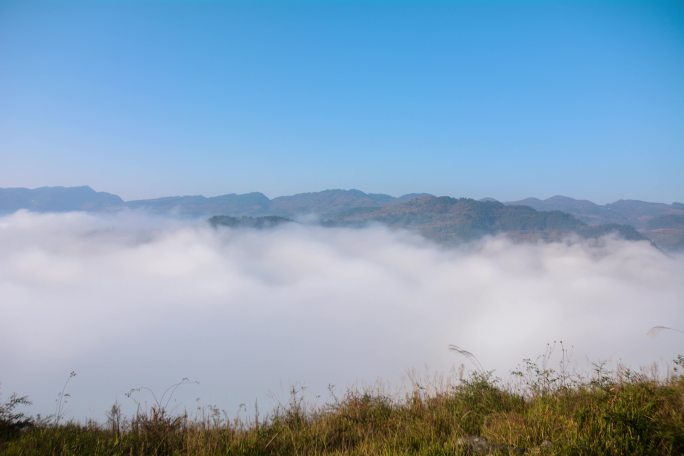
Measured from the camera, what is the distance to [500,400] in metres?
7.66

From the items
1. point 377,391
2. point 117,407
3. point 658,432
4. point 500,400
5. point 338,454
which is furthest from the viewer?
point 377,391

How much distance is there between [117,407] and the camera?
712 cm

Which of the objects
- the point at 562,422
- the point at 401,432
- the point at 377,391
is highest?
the point at 562,422

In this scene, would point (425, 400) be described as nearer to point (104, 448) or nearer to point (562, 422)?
point (562, 422)

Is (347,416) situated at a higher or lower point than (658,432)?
lower

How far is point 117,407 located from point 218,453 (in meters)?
2.89

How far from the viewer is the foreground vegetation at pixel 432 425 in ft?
16.2

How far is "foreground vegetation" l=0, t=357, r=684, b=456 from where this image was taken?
494 centimetres

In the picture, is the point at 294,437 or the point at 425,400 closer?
the point at 294,437

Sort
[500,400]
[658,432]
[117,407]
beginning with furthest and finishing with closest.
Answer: [500,400] < [117,407] < [658,432]

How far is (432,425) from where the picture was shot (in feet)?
20.2

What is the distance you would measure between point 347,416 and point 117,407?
4.30 metres

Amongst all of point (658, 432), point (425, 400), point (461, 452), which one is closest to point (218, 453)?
point (461, 452)

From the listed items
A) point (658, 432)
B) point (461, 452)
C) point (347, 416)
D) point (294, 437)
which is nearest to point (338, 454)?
point (294, 437)
